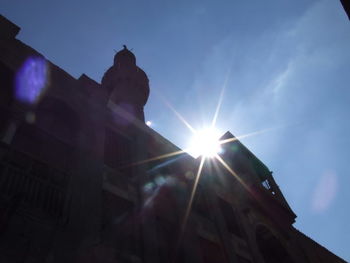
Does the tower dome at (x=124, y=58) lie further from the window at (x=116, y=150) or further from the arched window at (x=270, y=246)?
the arched window at (x=270, y=246)

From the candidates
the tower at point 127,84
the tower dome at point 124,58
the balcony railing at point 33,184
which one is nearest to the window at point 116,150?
the balcony railing at point 33,184

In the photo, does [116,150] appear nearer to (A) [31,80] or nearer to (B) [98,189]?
(B) [98,189]

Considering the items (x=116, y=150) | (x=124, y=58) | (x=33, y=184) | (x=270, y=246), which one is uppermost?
(x=124, y=58)

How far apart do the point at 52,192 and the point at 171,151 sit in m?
6.42

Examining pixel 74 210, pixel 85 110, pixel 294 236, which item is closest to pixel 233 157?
pixel 294 236

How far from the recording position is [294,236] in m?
16.3

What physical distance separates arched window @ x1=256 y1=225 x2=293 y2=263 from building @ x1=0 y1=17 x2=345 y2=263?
0.05m

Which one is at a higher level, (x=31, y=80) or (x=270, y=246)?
(x=31, y=80)

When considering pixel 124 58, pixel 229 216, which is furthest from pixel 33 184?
pixel 124 58

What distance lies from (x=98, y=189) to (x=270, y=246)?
1040 centimetres

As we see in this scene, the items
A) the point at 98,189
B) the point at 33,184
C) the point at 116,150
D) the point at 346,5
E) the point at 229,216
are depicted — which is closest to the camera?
the point at 346,5

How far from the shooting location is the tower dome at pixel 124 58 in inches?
822

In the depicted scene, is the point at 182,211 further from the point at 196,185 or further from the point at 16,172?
the point at 16,172

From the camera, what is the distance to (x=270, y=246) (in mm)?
15094
